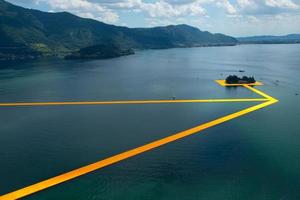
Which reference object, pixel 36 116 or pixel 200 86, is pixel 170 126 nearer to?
pixel 36 116

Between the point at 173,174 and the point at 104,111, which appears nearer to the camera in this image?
the point at 173,174

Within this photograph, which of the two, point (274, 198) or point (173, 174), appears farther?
point (173, 174)

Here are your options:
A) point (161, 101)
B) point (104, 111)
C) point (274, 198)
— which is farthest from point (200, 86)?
point (274, 198)

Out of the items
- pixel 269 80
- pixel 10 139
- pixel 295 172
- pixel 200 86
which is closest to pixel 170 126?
pixel 295 172

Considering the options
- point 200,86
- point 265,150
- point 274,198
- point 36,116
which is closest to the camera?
point 274,198

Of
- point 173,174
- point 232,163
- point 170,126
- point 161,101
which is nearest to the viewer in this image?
point 173,174

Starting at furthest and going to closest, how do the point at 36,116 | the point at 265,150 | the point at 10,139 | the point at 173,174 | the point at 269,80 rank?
1. the point at 269,80
2. the point at 36,116
3. the point at 10,139
4. the point at 265,150
5. the point at 173,174

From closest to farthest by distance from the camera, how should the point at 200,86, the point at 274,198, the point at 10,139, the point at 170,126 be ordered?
1. the point at 274,198
2. the point at 10,139
3. the point at 170,126
4. the point at 200,86

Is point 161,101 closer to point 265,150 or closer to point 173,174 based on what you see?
point 265,150
